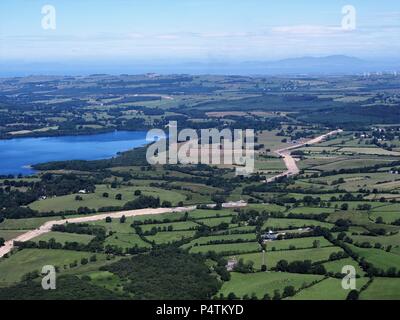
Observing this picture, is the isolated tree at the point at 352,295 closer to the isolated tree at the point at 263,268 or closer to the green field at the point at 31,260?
the isolated tree at the point at 263,268

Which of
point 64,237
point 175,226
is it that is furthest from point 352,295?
point 64,237

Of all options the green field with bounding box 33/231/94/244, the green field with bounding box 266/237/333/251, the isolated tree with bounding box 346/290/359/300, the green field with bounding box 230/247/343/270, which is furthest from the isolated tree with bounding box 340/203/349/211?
the isolated tree with bounding box 346/290/359/300

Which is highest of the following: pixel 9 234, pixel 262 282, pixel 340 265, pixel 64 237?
pixel 262 282

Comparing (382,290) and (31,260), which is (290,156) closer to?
(31,260)

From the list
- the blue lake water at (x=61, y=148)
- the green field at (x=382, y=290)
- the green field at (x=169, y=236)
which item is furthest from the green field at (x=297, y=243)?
the blue lake water at (x=61, y=148)

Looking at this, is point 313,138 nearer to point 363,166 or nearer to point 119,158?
point 363,166

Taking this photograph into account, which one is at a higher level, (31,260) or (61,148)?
(61,148)

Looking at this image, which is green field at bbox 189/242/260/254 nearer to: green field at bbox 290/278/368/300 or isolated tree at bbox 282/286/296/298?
green field at bbox 290/278/368/300
